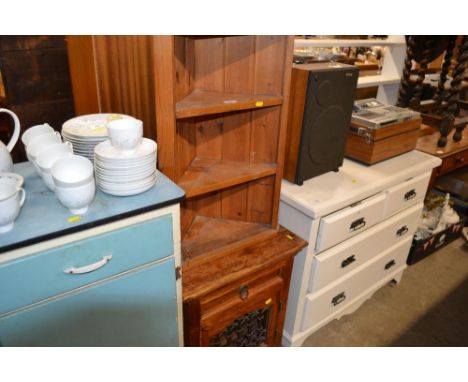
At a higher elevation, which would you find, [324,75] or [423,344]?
[324,75]

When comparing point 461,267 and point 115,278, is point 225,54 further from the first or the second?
point 461,267

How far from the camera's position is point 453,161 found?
2.19 meters

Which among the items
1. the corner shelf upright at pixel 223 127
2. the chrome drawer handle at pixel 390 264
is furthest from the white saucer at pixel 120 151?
the chrome drawer handle at pixel 390 264

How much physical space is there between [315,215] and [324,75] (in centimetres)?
51

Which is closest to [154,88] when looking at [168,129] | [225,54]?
[168,129]

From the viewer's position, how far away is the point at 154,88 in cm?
98

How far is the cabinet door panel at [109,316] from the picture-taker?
880mm

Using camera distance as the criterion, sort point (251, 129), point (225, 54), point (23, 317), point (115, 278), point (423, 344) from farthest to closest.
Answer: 1. point (423, 344)
2. point (251, 129)
3. point (225, 54)
4. point (115, 278)
5. point (23, 317)

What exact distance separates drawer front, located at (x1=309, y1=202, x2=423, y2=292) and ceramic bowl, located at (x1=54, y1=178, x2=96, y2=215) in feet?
3.14

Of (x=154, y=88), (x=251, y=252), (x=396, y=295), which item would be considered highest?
(x=154, y=88)

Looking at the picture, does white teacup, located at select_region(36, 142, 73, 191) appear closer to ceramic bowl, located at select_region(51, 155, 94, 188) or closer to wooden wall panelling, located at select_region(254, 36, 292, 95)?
ceramic bowl, located at select_region(51, 155, 94, 188)

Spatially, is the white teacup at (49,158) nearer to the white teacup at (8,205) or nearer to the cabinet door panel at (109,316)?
the white teacup at (8,205)

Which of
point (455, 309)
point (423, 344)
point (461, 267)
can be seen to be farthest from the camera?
point (461, 267)

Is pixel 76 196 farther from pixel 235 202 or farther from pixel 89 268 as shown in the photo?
pixel 235 202
